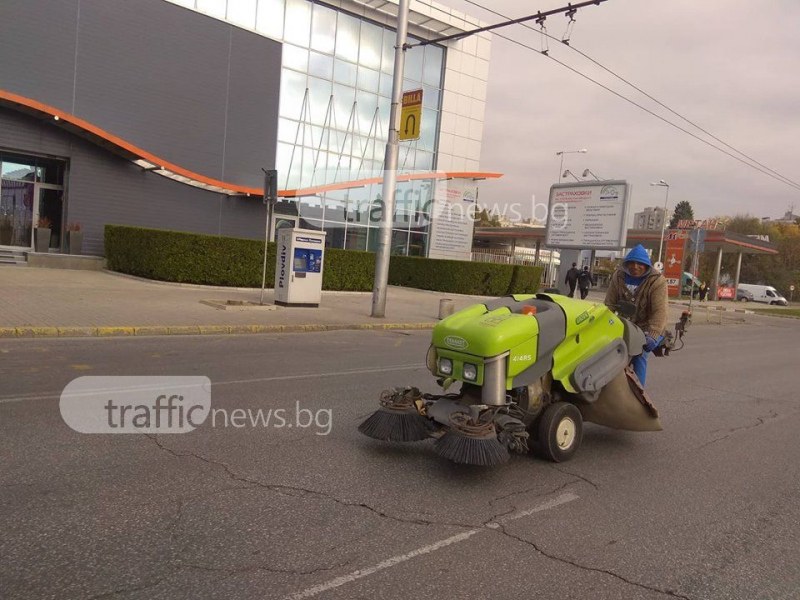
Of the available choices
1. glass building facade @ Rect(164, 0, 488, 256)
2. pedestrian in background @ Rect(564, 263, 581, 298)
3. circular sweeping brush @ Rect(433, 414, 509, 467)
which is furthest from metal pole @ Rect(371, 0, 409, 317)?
pedestrian in background @ Rect(564, 263, 581, 298)

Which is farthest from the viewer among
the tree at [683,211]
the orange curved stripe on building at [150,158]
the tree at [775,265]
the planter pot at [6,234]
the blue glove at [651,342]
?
the tree at [683,211]

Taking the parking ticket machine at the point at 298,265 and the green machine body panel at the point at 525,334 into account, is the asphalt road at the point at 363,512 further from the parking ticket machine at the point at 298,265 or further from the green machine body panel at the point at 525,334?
the parking ticket machine at the point at 298,265

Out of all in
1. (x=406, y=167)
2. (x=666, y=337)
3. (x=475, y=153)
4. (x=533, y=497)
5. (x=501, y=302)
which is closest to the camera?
(x=533, y=497)

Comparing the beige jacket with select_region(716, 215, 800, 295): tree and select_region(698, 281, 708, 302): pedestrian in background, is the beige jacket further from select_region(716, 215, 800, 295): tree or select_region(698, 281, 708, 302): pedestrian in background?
select_region(716, 215, 800, 295): tree

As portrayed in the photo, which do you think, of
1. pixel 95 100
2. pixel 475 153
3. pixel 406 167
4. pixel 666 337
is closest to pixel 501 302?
pixel 666 337

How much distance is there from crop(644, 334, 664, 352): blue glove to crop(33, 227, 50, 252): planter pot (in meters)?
21.3

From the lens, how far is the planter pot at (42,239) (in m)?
20.8

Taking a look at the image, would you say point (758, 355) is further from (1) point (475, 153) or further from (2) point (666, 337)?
(1) point (475, 153)

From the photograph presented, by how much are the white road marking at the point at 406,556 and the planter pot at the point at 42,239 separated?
858 inches

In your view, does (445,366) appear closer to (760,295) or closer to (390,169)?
(390,169)

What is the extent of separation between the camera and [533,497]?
13.5 ft

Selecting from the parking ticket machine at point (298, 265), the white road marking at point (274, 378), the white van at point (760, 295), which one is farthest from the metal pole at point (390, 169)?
the white van at point (760, 295)

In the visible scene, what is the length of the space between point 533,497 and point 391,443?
1.34 metres

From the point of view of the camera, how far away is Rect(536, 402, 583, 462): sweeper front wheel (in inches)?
183
